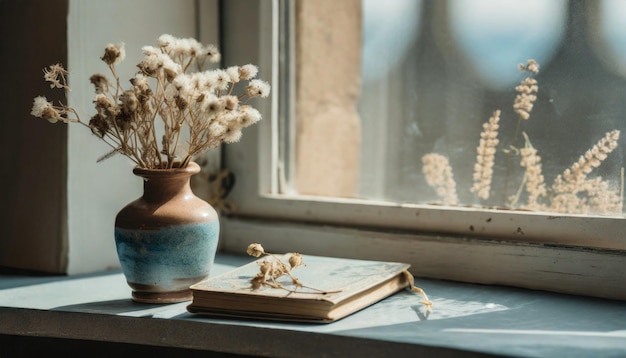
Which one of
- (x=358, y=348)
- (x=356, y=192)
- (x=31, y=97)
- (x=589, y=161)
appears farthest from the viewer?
(x=356, y=192)

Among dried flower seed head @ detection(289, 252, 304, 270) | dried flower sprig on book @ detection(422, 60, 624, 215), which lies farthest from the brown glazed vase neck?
dried flower sprig on book @ detection(422, 60, 624, 215)

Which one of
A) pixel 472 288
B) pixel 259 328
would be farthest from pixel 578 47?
pixel 259 328

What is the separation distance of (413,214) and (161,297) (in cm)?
50

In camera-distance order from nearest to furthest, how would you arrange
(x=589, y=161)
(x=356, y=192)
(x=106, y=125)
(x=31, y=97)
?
(x=106, y=125)
(x=589, y=161)
(x=31, y=97)
(x=356, y=192)

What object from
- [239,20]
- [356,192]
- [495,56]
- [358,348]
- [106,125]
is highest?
[239,20]

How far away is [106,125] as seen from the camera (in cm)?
112

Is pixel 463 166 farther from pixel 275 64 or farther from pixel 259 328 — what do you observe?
pixel 259 328

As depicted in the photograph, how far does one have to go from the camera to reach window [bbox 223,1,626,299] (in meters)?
1.24

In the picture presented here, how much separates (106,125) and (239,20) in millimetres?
541

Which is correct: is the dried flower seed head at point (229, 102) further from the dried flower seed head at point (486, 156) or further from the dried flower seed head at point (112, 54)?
the dried flower seed head at point (486, 156)

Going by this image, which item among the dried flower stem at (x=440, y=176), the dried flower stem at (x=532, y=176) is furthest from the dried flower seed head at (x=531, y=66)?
the dried flower stem at (x=440, y=176)

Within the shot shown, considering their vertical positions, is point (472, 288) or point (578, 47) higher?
point (578, 47)

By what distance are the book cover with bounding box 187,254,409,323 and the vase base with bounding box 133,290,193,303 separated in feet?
0.23

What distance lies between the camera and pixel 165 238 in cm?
112
